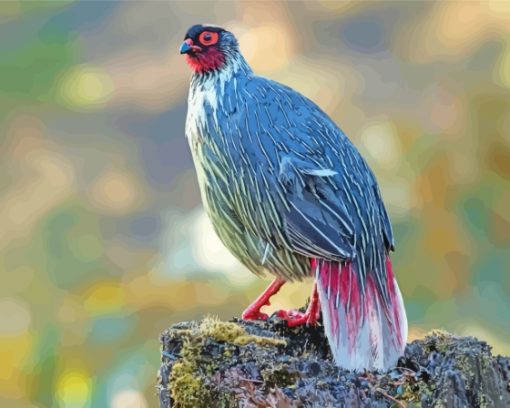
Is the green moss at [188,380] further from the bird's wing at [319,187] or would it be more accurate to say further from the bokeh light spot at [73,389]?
the bokeh light spot at [73,389]

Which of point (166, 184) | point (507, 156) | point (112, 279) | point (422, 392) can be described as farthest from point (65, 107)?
point (422, 392)

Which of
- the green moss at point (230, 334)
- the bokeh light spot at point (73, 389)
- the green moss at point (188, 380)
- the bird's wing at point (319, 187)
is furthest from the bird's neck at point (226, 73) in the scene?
the bokeh light spot at point (73, 389)

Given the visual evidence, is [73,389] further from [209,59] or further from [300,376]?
[300,376]

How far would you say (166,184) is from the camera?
5.00 meters

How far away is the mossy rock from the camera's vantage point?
2.18 m

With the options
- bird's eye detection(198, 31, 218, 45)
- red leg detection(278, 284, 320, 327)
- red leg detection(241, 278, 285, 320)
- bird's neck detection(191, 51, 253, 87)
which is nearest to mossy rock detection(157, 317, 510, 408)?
red leg detection(278, 284, 320, 327)

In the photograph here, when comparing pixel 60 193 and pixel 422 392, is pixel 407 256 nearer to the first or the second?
pixel 60 193

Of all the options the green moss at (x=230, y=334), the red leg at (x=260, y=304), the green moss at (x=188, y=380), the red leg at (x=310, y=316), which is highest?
the red leg at (x=260, y=304)

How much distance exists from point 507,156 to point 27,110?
8.68ft

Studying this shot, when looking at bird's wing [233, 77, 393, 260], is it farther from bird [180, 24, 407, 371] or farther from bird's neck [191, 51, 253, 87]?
bird's neck [191, 51, 253, 87]

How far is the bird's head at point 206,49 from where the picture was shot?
3049mm

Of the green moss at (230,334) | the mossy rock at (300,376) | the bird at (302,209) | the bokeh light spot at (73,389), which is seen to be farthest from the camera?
the bokeh light spot at (73,389)

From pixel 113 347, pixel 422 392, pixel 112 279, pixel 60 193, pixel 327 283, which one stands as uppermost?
pixel 60 193

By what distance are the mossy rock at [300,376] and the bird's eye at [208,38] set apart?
997mm
